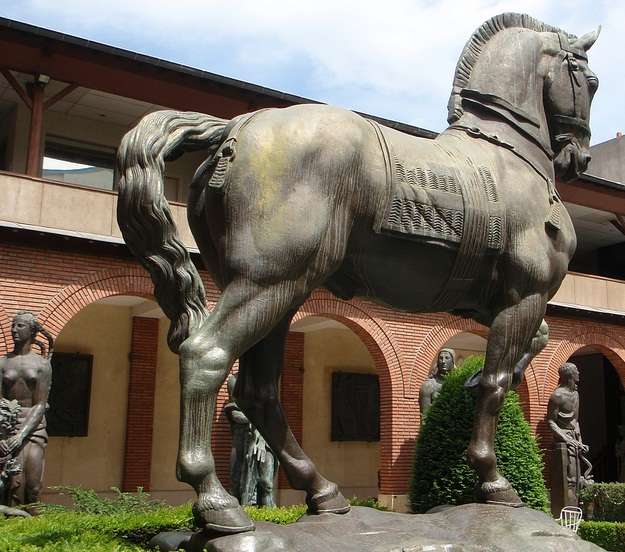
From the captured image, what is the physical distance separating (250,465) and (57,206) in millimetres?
5647

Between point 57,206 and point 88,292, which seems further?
point 88,292

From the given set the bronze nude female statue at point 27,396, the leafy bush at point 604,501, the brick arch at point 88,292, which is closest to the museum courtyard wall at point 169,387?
the brick arch at point 88,292

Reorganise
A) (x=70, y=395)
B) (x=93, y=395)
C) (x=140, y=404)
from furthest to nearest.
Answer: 1. (x=140, y=404)
2. (x=93, y=395)
3. (x=70, y=395)

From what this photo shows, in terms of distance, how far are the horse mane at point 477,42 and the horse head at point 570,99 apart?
0.38 ft

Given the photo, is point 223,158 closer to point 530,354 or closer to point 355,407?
point 530,354

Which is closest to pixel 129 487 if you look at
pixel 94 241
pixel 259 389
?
pixel 94 241

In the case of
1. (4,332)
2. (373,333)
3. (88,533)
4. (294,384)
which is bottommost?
(88,533)

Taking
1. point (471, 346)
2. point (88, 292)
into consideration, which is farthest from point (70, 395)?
point (471, 346)

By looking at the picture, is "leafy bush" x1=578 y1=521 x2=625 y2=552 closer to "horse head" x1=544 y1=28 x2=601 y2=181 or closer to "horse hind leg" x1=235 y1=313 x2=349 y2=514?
"horse head" x1=544 y1=28 x2=601 y2=181

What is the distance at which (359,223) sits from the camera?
3514 millimetres

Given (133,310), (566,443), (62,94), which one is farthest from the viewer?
(133,310)

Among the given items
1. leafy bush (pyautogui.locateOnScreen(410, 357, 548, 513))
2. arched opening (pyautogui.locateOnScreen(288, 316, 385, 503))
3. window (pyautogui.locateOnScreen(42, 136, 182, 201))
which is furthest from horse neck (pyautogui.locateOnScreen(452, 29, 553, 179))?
arched opening (pyautogui.locateOnScreen(288, 316, 385, 503))

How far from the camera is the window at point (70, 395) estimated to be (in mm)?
17062

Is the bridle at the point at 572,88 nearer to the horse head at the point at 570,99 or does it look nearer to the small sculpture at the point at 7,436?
the horse head at the point at 570,99
